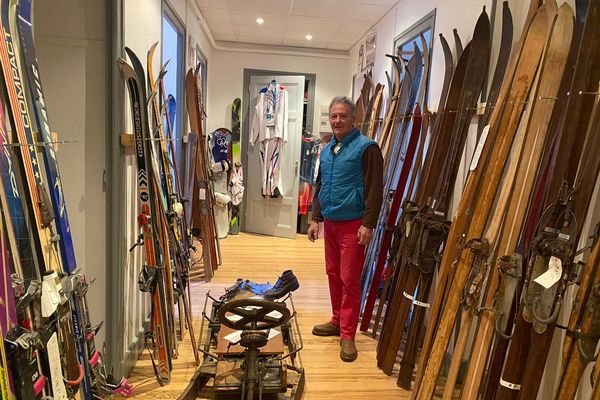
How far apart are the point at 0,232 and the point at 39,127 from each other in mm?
461

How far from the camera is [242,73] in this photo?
20.1 feet

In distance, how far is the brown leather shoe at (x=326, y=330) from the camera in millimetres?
2902

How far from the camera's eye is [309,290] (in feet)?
12.5

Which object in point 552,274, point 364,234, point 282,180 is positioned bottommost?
point 282,180

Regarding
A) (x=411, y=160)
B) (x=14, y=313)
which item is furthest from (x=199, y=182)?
(x=14, y=313)

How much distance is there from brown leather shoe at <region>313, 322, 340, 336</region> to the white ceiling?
297 cm

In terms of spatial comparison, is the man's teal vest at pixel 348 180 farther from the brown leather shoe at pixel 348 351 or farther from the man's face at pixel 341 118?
the brown leather shoe at pixel 348 351

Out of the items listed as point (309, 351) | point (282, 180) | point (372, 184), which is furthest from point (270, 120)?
point (309, 351)

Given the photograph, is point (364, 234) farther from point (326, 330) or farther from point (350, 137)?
point (326, 330)

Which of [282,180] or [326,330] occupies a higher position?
[282,180]

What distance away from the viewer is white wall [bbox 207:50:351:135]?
6.09m

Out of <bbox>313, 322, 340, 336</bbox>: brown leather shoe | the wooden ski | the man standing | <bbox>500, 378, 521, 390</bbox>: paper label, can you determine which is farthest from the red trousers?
<bbox>500, 378, 521, 390</bbox>: paper label

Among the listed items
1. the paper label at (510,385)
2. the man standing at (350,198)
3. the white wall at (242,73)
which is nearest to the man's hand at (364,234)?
the man standing at (350,198)

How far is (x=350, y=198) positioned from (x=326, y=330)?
38.8 inches
